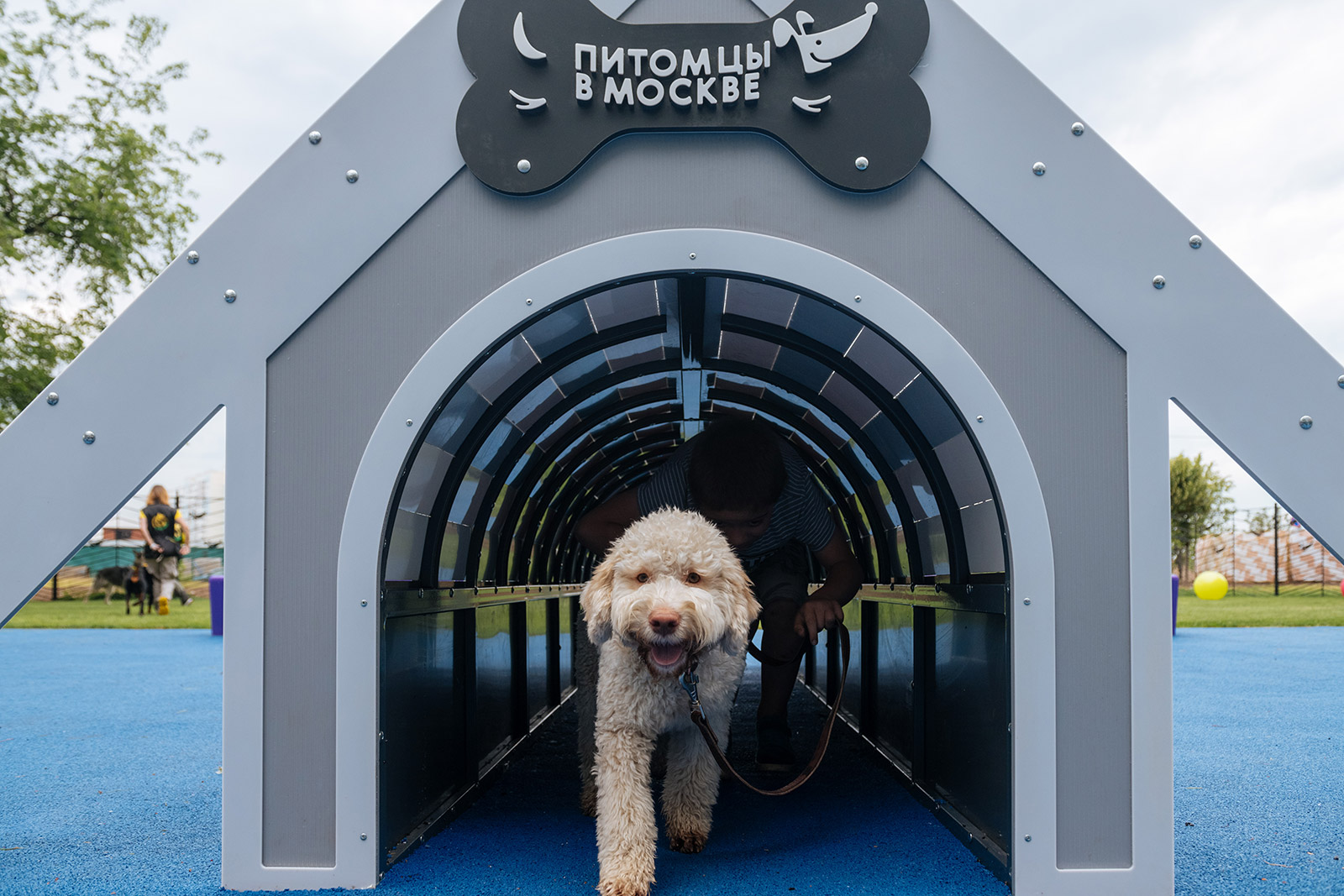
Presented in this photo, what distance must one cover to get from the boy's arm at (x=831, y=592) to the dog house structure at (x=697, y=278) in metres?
0.97

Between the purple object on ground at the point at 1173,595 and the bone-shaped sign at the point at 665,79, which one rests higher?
the bone-shaped sign at the point at 665,79

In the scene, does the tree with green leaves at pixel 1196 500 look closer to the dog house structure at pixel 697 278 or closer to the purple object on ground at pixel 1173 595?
the purple object on ground at pixel 1173 595

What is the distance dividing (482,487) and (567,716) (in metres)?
3.46

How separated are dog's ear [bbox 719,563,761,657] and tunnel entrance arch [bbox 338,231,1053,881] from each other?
102cm

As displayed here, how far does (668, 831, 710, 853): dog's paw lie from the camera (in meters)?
4.34

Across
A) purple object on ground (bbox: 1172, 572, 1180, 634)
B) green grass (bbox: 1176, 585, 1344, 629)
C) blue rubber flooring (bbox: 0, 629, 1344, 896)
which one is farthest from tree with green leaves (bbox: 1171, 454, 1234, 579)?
blue rubber flooring (bbox: 0, 629, 1344, 896)

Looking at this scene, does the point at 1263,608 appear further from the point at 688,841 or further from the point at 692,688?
the point at 692,688

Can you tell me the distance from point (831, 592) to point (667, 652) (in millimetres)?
1523

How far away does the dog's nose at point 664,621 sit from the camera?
11.8 ft

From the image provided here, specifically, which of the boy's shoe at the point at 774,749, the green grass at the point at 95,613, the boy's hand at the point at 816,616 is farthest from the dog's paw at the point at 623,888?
the green grass at the point at 95,613

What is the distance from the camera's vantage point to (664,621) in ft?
11.8

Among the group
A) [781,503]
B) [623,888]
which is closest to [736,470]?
[781,503]

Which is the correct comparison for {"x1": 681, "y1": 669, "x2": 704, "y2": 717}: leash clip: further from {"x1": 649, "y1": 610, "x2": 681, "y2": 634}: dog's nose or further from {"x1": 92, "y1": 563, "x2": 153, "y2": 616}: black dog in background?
{"x1": 92, "y1": 563, "x2": 153, "y2": 616}: black dog in background

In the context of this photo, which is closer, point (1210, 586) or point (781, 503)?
point (781, 503)
